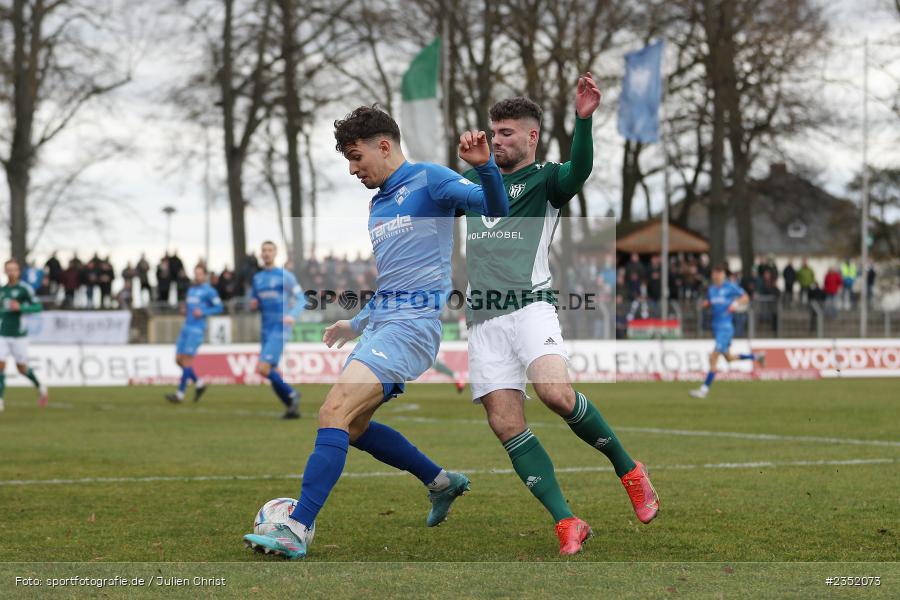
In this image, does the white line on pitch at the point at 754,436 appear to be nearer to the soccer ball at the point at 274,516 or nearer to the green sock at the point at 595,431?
the green sock at the point at 595,431

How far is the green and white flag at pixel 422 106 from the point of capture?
31.9m

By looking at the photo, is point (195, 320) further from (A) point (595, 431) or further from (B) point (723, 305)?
(A) point (595, 431)

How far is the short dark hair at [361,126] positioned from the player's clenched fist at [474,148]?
2.62ft

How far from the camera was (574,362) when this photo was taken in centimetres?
2619

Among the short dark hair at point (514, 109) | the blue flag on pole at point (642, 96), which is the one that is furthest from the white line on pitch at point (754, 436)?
the blue flag on pole at point (642, 96)

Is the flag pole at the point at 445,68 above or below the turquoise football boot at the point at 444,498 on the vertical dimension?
above

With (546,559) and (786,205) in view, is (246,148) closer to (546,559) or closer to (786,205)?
(786,205)

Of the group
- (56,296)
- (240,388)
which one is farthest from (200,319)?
(56,296)

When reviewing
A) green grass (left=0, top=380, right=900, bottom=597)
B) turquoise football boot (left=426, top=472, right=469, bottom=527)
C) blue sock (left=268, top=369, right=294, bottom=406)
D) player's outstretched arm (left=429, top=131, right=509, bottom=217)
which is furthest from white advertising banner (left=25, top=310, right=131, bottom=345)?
player's outstretched arm (left=429, top=131, right=509, bottom=217)

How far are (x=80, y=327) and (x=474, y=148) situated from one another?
2399cm

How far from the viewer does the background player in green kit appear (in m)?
19.7

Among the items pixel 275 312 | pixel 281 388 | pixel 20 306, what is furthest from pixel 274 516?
pixel 20 306

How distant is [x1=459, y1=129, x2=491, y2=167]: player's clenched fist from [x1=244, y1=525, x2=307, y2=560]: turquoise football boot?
200cm

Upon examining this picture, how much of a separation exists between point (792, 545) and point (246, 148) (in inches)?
1269
